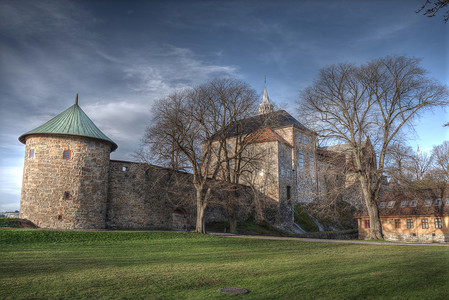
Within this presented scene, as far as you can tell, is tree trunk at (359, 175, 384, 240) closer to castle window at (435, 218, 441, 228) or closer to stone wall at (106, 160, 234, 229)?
castle window at (435, 218, 441, 228)

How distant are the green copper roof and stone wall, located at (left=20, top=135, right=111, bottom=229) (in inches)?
16.1

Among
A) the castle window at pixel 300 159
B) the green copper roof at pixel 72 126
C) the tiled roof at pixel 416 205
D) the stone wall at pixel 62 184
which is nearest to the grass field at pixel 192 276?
the stone wall at pixel 62 184

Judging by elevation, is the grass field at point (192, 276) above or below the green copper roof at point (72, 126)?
below

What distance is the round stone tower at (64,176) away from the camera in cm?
2344

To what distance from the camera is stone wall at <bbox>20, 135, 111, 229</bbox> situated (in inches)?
921

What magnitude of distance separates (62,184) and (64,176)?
1.76ft

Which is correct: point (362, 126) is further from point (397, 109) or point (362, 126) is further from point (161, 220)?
point (161, 220)

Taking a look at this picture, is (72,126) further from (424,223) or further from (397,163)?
(424,223)

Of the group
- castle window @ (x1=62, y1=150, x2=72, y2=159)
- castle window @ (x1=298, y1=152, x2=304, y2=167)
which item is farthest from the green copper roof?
castle window @ (x1=298, y1=152, x2=304, y2=167)

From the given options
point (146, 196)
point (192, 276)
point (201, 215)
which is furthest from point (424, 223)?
point (192, 276)

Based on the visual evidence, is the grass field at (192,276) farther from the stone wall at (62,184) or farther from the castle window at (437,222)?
the castle window at (437,222)

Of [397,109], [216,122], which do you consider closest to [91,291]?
[216,122]

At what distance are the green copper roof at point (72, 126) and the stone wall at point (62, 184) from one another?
0.41 meters

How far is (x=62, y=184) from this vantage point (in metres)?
23.9
